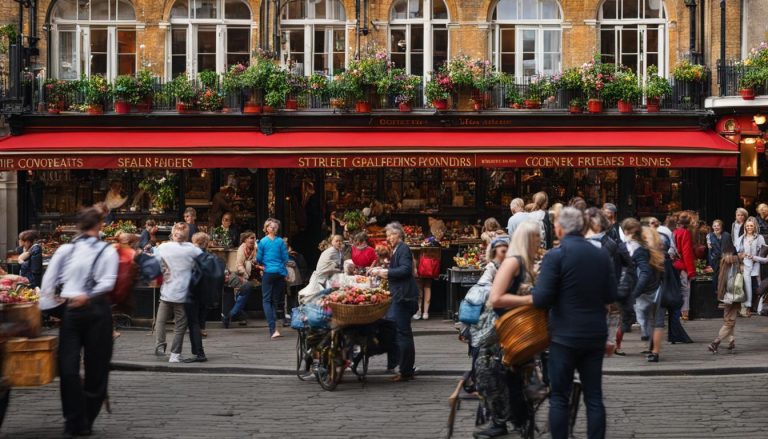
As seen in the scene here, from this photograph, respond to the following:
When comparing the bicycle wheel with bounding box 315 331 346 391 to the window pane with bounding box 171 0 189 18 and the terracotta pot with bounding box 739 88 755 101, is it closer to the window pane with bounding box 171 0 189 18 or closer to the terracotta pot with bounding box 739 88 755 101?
the terracotta pot with bounding box 739 88 755 101

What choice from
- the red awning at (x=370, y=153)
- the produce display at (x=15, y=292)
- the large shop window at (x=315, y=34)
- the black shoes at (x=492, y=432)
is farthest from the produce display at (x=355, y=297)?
the large shop window at (x=315, y=34)

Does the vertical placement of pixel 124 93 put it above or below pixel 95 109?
above

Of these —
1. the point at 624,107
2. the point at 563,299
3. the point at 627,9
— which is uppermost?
the point at 627,9

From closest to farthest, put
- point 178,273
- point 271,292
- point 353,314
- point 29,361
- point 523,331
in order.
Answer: point 523,331 < point 29,361 < point 353,314 < point 178,273 < point 271,292

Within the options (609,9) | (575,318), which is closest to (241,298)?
(609,9)

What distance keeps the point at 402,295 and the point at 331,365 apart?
1.18 m

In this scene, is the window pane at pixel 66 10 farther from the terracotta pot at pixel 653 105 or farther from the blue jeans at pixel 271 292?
the terracotta pot at pixel 653 105

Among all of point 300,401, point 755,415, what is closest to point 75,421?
point 300,401

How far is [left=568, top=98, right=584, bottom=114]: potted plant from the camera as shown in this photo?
69.8 feet

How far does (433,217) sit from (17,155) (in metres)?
7.41

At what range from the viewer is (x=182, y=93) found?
21.4 m

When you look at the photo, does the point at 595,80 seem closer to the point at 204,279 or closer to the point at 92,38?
the point at 92,38

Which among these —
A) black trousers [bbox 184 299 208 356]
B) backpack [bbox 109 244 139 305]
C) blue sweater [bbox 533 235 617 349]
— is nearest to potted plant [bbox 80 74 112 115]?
black trousers [bbox 184 299 208 356]

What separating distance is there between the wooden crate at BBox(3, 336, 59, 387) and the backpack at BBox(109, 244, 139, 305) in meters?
0.63
